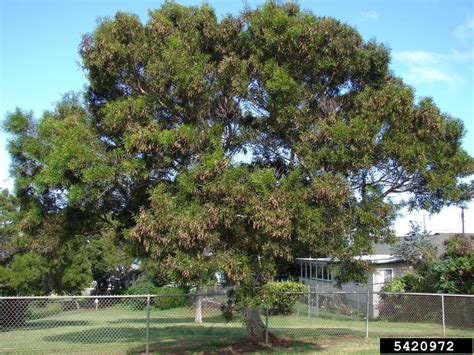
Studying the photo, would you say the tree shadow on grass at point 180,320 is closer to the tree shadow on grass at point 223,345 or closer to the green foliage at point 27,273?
the tree shadow on grass at point 223,345

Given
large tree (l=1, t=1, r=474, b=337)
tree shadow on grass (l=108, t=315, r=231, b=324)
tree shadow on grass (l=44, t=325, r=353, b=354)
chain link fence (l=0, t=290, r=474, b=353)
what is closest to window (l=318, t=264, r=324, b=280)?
chain link fence (l=0, t=290, r=474, b=353)

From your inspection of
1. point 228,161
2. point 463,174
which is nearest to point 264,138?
point 228,161

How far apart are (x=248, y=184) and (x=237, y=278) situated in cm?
173

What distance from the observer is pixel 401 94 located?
10391 millimetres

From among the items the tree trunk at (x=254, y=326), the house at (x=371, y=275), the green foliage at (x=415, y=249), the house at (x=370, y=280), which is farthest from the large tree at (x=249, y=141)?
the green foliage at (x=415, y=249)

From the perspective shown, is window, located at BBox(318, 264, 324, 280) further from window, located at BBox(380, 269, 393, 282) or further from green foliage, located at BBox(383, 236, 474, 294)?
green foliage, located at BBox(383, 236, 474, 294)

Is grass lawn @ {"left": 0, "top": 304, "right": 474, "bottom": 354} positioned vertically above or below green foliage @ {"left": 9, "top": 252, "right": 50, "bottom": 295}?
below

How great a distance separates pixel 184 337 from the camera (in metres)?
15.6

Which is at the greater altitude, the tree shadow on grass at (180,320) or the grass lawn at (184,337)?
the grass lawn at (184,337)

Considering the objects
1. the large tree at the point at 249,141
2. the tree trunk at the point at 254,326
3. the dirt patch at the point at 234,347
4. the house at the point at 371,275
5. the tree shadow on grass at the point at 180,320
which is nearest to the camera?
the large tree at the point at 249,141

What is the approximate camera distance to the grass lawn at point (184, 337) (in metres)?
12.8

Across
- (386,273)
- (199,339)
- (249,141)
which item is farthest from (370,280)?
(249,141)

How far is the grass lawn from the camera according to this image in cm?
1280

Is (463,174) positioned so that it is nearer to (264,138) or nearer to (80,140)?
(264,138)
